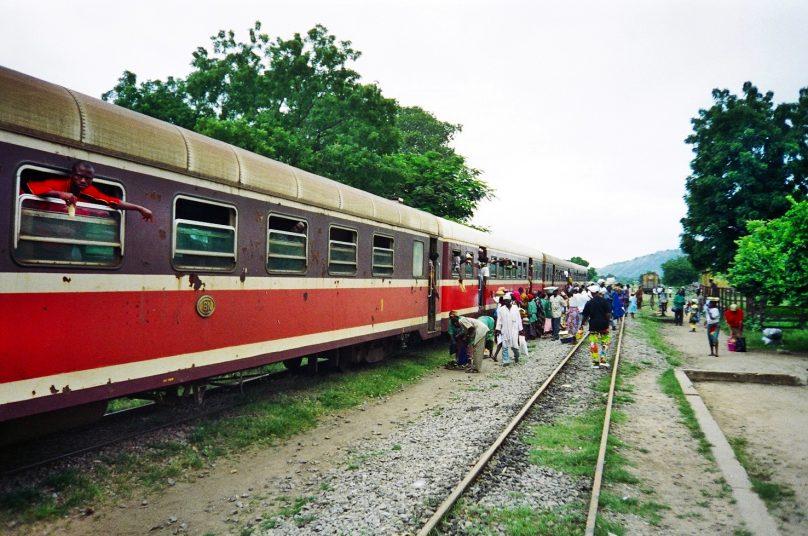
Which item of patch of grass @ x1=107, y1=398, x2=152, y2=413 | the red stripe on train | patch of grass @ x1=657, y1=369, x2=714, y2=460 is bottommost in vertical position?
patch of grass @ x1=657, y1=369, x2=714, y2=460

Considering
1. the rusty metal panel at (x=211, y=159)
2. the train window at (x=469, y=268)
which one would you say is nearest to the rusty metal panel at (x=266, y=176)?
the rusty metal panel at (x=211, y=159)

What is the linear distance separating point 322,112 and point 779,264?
17850mm

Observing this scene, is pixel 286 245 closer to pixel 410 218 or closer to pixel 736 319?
pixel 410 218

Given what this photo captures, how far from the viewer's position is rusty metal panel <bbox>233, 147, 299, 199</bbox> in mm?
6754

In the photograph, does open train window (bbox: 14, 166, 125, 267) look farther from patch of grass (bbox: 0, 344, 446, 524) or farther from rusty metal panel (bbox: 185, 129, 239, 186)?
patch of grass (bbox: 0, 344, 446, 524)

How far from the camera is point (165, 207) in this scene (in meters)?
5.55

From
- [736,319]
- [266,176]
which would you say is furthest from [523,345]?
[266,176]

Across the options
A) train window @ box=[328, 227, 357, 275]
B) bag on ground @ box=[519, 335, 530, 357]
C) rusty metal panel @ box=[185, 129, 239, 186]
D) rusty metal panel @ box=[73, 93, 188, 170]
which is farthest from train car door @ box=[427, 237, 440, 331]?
rusty metal panel @ box=[73, 93, 188, 170]

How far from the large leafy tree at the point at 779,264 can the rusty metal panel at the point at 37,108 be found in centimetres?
1741

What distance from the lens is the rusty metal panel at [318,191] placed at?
26.1 ft

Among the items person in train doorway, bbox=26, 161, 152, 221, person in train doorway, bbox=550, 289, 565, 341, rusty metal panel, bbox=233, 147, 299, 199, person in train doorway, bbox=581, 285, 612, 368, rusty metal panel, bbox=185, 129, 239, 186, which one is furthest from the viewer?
person in train doorway, bbox=550, 289, 565, 341

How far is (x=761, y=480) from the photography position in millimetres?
5984

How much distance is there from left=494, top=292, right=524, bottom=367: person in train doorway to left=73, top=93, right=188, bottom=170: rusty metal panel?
8967mm

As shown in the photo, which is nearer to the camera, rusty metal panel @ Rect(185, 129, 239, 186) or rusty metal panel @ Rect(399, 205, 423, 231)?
rusty metal panel @ Rect(185, 129, 239, 186)
